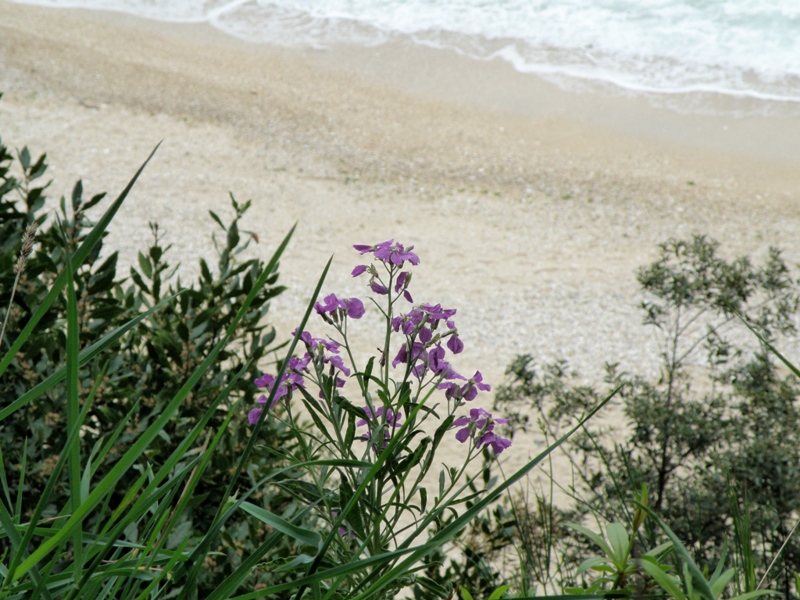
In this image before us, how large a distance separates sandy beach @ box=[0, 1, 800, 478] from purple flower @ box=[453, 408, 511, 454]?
5468mm

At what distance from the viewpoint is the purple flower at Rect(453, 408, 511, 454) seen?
1.36 meters

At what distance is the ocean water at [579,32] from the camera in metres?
15.8

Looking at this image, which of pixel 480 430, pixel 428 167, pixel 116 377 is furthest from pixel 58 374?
pixel 428 167

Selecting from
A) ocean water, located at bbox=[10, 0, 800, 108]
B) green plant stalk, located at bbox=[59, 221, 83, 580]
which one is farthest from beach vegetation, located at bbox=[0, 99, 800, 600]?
ocean water, located at bbox=[10, 0, 800, 108]

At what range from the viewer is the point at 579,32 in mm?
17875

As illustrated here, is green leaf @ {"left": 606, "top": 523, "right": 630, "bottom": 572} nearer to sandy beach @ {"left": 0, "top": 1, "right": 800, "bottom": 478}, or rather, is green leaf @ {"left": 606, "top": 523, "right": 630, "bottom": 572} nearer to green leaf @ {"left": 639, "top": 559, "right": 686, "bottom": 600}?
green leaf @ {"left": 639, "top": 559, "right": 686, "bottom": 600}

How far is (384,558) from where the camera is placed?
905 millimetres

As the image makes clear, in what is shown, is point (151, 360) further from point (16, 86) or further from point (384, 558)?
point (16, 86)

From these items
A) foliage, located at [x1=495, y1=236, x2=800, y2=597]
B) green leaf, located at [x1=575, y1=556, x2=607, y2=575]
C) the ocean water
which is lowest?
foliage, located at [x1=495, y1=236, x2=800, y2=597]

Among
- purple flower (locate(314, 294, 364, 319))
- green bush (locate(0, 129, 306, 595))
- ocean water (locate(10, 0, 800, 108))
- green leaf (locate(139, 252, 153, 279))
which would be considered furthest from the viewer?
ocean water (locate(10, 0, 800, 108))

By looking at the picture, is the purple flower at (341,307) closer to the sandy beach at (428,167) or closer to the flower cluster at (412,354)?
the flower cluster at (412,354)

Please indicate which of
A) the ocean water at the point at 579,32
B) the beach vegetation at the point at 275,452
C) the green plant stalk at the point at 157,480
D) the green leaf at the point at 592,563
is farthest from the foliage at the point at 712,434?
the ocean water at the point at 579,32

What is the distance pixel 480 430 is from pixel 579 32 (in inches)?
718

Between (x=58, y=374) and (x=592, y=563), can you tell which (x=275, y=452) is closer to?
(x=58, y=374)
